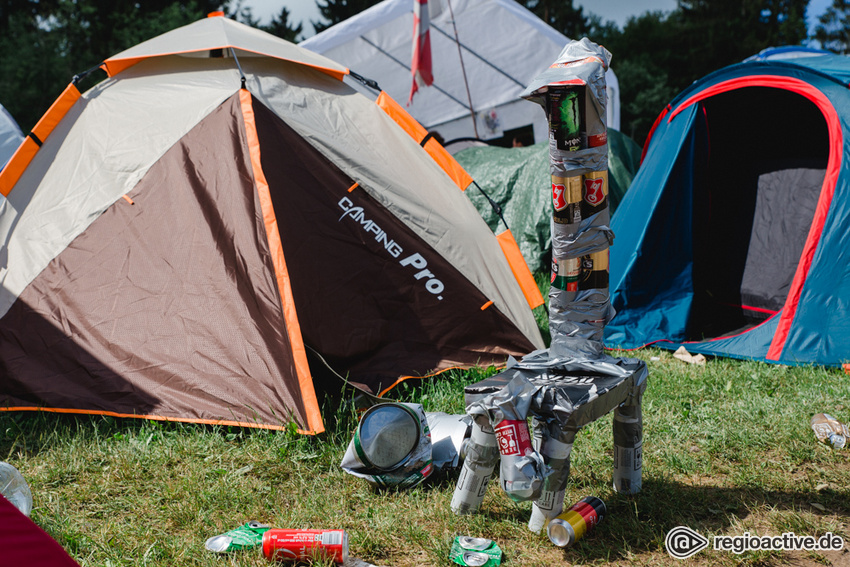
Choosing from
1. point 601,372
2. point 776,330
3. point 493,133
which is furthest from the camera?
point 493,133

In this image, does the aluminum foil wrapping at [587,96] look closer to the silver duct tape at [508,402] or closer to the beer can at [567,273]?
the beer can at [567,273]

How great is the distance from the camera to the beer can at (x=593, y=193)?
1.89 meters

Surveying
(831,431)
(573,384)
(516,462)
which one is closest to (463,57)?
(831,431)

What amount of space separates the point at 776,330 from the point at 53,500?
3556 mm

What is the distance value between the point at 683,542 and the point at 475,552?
634 mm

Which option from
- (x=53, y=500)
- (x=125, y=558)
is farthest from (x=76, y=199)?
(x=125, y=558)

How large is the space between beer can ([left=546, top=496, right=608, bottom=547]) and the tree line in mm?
14895

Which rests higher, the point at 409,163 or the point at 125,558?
the point at 409,163

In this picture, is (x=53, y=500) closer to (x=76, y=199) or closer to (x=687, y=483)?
(x=76, y=199)

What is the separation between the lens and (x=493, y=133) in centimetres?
1078

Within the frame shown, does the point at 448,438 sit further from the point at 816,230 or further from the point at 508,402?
the point at 816,230

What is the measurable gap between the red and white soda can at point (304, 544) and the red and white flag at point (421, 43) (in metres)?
7.14

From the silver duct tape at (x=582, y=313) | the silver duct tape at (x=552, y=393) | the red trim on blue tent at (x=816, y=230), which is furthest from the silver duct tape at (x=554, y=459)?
the red trim on blue tent at (x=816, y=230)

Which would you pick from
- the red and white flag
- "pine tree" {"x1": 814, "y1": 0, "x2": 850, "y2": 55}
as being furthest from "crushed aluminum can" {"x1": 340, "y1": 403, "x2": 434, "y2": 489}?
"pine tree" {"x1": 814, "y1": 0, "x2": 850, "y2": 55}
